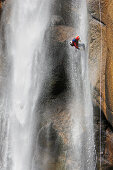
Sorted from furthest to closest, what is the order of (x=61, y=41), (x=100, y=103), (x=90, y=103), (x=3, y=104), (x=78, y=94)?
(x=3, y=104), (x=61, y=41), (x=78, y=94), (x=90, y=103), (x=100, y=103)

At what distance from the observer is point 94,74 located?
662 cm

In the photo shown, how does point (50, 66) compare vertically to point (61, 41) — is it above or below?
below

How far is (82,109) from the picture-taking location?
293 inches

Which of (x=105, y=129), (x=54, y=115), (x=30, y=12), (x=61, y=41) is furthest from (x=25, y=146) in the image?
(x=30, y=12)

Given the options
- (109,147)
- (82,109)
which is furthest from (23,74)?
(109,147)

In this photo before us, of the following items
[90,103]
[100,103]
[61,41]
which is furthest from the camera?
[61,41]

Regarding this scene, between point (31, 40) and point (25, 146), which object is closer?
point (25, 146)

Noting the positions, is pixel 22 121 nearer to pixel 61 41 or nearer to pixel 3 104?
pixel 3 104

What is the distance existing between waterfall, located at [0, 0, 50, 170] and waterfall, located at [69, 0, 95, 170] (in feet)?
4.13

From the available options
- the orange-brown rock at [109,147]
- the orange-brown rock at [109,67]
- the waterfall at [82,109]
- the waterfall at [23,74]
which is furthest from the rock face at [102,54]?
the waterfall at [23,74]

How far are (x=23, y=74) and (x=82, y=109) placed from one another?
3.07 metres

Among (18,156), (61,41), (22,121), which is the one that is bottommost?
(18,156)

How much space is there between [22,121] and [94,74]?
3446 millimetres

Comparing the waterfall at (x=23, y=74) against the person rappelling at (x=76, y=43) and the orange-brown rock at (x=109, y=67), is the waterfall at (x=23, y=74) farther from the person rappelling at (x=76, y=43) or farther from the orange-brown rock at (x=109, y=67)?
the orange-brown rock at (x=109, y=67)
